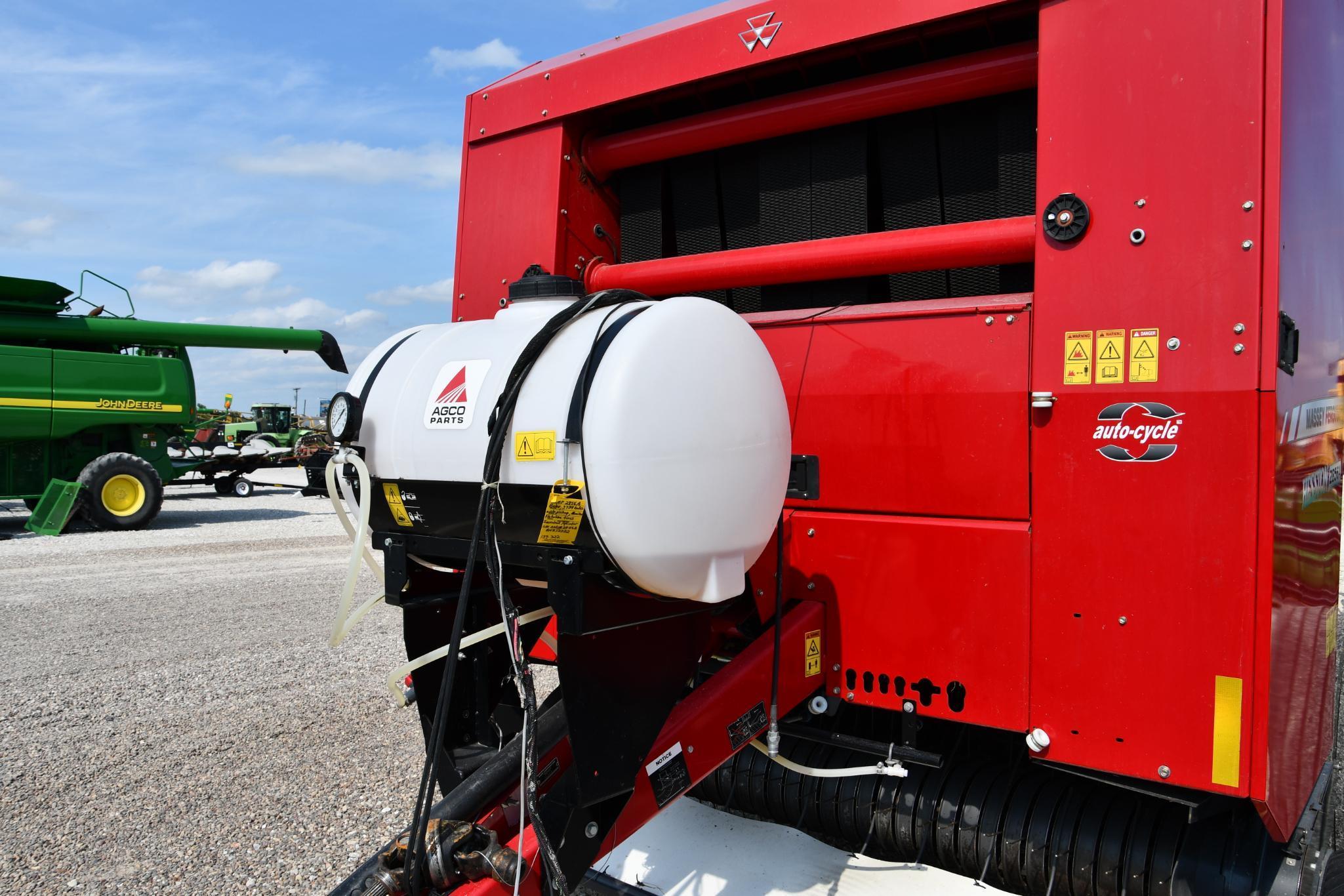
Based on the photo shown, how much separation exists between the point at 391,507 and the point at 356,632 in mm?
4610

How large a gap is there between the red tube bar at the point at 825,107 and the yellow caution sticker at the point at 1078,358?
79 cm

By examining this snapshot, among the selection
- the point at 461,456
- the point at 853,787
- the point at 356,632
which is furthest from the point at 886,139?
the point at 356,632

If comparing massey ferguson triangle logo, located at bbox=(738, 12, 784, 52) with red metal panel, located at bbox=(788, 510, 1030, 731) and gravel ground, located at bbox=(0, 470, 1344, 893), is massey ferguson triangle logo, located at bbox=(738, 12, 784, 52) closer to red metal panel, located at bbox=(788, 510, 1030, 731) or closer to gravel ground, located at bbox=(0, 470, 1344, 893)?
red metal panel, located at bbox=(788, 510, 1030, 731)

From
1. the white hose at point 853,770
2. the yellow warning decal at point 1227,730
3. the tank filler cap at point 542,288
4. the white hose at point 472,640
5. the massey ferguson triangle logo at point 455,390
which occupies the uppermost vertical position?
the tank filler cap at point 542,288

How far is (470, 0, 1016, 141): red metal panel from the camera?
8.02 ft

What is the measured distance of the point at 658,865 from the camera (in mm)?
2717

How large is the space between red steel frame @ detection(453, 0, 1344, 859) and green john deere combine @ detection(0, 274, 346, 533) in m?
11.3

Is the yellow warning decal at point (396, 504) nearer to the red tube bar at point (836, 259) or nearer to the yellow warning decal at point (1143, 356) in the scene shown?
the red tube bar at point (836, 259)

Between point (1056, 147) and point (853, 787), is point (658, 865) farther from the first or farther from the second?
point (1056, 147)

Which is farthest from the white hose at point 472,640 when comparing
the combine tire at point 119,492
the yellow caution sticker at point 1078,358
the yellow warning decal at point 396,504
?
the combine tire at point 119,492

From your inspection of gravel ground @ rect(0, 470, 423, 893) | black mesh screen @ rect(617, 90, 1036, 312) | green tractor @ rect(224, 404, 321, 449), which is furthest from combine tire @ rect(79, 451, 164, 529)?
black mesh screen @ rect(617, 90, 1036, 312)

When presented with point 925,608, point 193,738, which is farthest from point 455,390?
point 193,738

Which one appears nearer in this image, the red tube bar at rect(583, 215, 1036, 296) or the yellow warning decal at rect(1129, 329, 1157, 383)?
the yellow warning decal at rect(1129, 329, 1157, 383)

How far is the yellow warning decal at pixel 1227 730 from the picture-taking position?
196 cm
